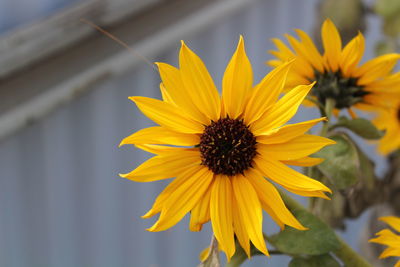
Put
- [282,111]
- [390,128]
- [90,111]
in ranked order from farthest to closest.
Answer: [90,111] → [390,128] → [282,111]

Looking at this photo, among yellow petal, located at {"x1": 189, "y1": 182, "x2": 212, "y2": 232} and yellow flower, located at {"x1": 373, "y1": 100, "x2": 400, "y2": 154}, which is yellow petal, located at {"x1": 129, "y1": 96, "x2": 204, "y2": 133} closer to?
yellow petal, located at {"x1": 189, "y1": 182, "x2": 212, "y2": 232}

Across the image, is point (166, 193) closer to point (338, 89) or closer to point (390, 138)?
point (338, 89)

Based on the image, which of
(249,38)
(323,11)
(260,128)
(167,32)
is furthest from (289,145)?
(249,38)

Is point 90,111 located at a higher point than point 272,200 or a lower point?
higher

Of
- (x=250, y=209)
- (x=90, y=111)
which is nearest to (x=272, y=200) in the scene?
(x=250, y=209)

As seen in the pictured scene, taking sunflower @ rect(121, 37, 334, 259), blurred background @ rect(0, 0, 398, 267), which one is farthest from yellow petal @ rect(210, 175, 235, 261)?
blurred background @ rect(0, 0, 398, 267)

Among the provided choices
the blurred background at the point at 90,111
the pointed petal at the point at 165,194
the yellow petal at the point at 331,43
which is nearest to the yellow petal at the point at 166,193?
the pointed petal at the point at 165,194
